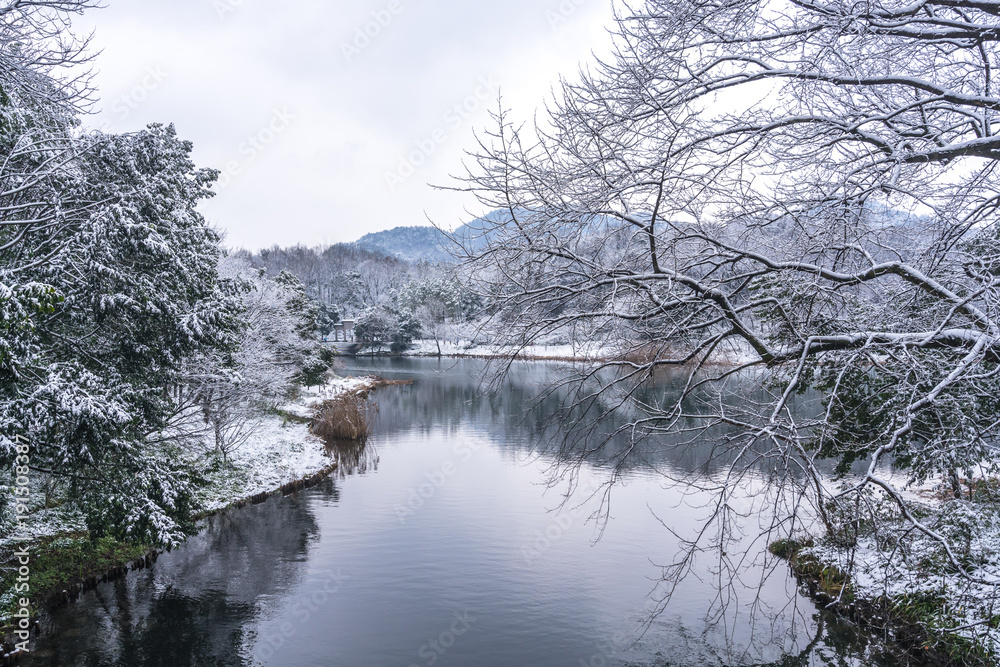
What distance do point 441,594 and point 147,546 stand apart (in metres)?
5.76

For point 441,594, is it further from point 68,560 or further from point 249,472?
point 249,472

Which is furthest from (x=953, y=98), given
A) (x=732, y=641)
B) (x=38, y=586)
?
(x=38, y=586)

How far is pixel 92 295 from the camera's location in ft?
26.1

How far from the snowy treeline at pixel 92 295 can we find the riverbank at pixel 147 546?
108 cm

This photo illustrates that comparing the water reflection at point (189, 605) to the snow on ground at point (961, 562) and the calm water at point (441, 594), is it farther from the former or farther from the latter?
the snow on ground at point (961, 562)

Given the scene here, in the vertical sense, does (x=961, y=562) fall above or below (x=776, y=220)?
below

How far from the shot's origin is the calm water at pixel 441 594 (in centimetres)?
854

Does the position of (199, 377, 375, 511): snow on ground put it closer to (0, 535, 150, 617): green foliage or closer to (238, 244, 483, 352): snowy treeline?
(0, 535, 150, 617): green foliage

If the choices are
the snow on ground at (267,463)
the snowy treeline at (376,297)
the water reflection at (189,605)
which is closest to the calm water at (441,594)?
the water reflection at (189,605)

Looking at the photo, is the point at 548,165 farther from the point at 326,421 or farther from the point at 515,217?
the point at 326,421

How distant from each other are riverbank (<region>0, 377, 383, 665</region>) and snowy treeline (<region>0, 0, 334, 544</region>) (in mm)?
1076

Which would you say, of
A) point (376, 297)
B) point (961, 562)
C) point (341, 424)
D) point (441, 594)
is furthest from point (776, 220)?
point (376, 297)

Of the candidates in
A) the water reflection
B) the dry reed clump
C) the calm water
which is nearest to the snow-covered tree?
the calm water

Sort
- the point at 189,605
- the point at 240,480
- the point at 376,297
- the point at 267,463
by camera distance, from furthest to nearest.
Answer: the point at 376,297, the point at 267,463, the point at 240,480, the point at 189,605
